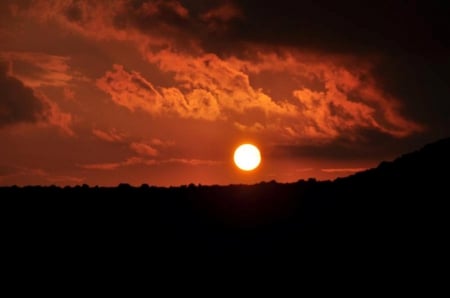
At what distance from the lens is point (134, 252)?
2959cm

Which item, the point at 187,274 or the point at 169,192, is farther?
the point at 169,192

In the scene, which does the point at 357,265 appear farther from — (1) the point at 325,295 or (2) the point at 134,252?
(2) the point at 134,252

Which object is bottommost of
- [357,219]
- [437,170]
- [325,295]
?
[325,295]

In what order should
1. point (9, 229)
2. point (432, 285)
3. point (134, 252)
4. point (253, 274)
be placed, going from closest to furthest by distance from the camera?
point (432, 285) → point (253, 274) → point (134, 252) → point (9, 229)

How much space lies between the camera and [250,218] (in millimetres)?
31406

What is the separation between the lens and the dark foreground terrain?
26719 millimetres

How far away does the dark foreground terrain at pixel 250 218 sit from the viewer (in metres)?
26.7

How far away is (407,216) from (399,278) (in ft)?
11.3

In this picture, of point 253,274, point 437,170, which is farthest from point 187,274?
point 437,170

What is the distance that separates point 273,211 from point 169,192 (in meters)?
4.86

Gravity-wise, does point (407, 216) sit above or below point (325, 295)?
above

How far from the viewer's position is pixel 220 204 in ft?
106

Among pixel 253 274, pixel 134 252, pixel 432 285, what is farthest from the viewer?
pixel 134 252

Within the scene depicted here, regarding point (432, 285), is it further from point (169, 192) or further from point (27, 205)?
point (27, 205)
